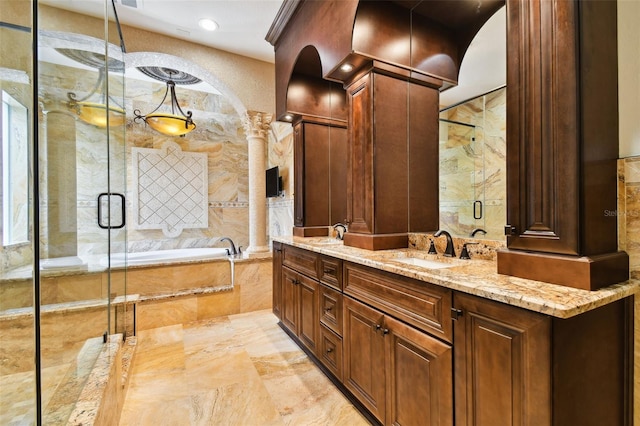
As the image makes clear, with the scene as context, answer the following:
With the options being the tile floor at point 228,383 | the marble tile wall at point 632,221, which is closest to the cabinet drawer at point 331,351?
the tile floor at point 228,383

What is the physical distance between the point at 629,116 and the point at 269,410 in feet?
7.41

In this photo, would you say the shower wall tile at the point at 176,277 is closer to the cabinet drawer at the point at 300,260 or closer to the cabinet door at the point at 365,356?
the cabinet drawer at the point at 300,260

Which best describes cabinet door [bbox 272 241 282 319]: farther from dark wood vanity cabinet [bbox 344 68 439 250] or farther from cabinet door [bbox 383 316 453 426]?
cabinet door [bbox 383 316 453 426]

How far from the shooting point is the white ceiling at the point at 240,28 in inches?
68.2

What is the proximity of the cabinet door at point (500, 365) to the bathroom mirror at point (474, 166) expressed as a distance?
74 centimetres

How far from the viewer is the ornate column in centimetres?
367

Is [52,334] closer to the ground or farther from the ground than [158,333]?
farther from the ground

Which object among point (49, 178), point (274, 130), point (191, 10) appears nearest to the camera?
point (49, 178)

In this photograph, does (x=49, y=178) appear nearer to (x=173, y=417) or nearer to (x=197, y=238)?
(x=173, y=417)

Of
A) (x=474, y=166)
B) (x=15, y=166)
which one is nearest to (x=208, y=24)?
(x=15, y=166)

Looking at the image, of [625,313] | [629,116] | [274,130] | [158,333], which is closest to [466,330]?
[625,313]

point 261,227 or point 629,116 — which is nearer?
point 629,116

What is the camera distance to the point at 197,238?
16.5 ft

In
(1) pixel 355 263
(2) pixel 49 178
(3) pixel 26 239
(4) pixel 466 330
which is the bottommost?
(4) pixel 466 330
